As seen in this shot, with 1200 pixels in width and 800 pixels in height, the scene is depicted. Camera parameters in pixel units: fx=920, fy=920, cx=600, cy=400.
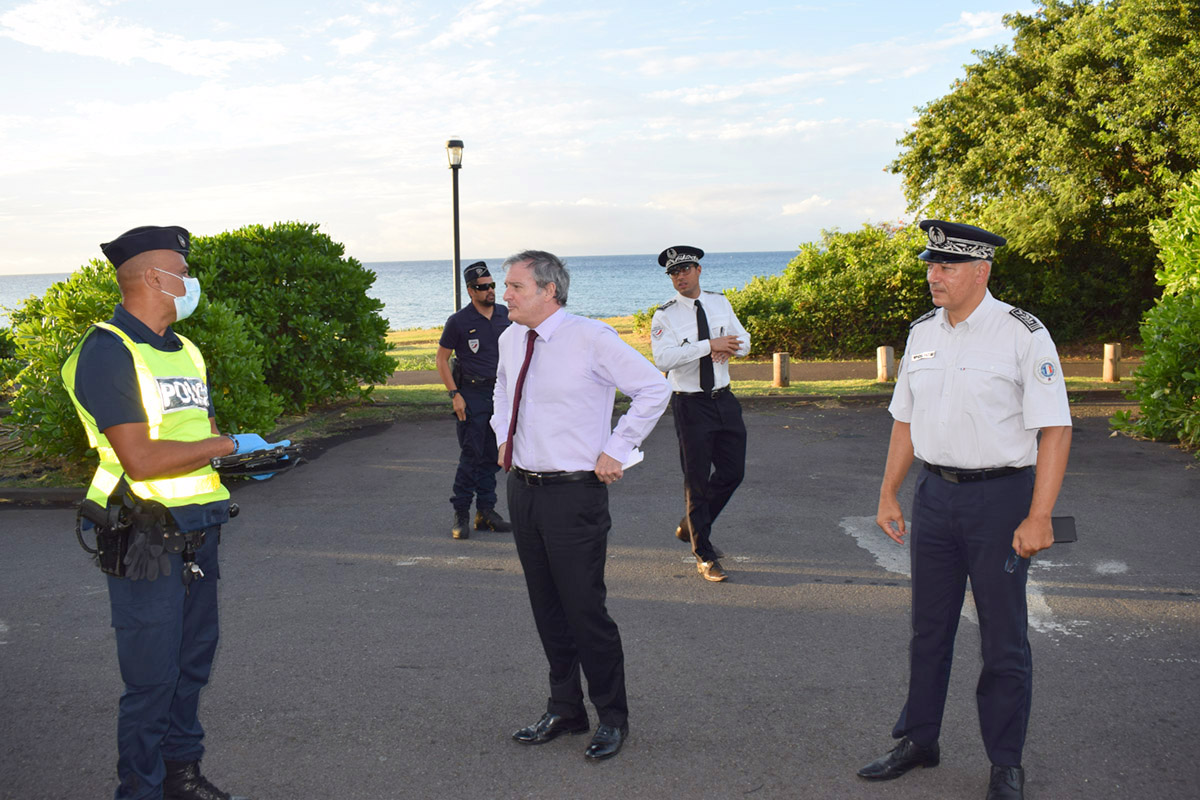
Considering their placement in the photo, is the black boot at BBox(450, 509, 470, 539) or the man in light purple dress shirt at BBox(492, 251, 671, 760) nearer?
the man in light purple dress shirt at BBox(492, 251, 671, 760)

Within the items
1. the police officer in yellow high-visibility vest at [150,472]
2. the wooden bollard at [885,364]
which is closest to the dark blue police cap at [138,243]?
the police officer in yellow high-visibility vest at [150,472]

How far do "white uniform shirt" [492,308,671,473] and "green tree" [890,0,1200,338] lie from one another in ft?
48.4

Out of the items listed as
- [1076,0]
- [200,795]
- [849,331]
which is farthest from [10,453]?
[1076,0]

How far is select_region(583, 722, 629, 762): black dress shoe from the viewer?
149 inches

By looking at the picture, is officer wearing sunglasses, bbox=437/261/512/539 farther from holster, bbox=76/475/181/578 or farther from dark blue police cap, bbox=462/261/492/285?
holster, bbox=76/475/181/578

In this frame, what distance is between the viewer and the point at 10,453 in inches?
379

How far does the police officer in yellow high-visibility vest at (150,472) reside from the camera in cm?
311

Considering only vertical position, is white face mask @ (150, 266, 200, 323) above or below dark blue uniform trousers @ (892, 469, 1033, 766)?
above

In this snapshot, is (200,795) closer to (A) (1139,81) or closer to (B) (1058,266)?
(A) (1139,81)

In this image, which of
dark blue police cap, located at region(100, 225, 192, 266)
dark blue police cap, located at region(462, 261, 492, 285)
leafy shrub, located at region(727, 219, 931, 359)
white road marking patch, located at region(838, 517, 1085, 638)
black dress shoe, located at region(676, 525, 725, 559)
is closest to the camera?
dark blue police cap, located at region(100, 225, 192, 266)

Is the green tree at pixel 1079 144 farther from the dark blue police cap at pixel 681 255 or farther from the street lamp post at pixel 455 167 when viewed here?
the dark blue police cap at pixel 681 255

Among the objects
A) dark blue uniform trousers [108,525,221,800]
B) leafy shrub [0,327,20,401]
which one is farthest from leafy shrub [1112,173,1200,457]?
leafy shrub [0,327,20,401]

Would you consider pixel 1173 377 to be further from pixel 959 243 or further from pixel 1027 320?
pixel 959 243

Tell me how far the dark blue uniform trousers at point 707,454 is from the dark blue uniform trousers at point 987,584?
98.2 inches
